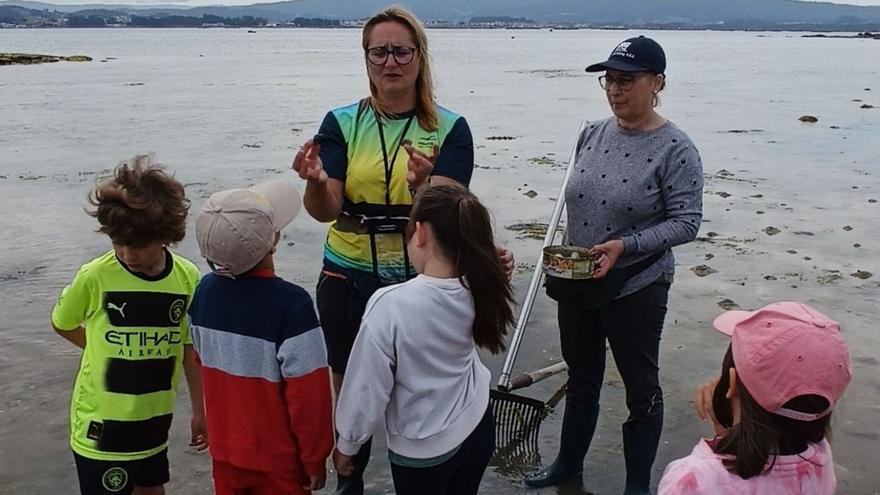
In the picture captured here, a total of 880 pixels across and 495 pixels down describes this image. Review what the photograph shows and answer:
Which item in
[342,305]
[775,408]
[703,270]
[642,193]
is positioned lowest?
[703,270]

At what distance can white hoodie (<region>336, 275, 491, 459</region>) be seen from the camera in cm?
266

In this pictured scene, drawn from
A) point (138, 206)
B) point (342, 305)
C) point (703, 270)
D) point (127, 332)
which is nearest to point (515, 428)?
point (342, 305)

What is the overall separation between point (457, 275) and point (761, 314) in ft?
3.26

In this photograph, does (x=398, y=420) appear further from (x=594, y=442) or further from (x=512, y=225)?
(x=512, y=225)

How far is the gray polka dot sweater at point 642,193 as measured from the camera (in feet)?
11.7

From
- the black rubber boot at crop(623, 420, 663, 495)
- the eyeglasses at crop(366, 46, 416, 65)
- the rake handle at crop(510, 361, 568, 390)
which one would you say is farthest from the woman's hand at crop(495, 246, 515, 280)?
the rake handle at crop(510, 361, 568, 390)

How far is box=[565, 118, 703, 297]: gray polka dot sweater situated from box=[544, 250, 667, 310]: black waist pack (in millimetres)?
28

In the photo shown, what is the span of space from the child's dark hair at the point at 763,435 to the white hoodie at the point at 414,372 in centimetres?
93

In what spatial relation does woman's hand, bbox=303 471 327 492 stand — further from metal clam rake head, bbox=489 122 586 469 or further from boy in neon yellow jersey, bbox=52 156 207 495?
metal clam rake head, bbox=489 122 586 469

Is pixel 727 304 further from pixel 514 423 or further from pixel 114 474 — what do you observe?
pixel 114 474

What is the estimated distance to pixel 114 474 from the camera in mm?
2939

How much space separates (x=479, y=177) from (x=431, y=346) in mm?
10274

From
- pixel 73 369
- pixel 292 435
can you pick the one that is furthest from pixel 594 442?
pixel 73 369

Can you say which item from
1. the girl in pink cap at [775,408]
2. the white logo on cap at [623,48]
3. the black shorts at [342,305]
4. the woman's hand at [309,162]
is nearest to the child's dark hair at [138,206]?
the woman's hand at [309,162]
